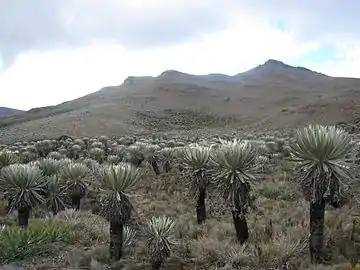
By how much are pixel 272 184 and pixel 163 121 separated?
262ft

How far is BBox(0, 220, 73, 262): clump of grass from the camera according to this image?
33.6ft

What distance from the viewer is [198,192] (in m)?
A: 13.6

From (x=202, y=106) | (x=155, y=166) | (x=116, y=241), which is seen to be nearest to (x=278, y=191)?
(x=116, y=241)

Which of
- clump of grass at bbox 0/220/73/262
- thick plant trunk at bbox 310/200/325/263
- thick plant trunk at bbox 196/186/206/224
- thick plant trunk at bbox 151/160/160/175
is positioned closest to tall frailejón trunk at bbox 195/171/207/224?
thick plant trunk at bbox 196/186/206/224

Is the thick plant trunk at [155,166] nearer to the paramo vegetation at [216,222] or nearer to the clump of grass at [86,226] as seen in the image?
the paramo vegetation at [216,222]

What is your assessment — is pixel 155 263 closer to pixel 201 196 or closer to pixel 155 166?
pixel 201 196

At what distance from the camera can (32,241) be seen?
1084cm

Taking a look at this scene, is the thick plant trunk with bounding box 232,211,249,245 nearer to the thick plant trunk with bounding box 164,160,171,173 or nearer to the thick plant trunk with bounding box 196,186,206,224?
the thick plant trunk with bounding box 196,186,206,224

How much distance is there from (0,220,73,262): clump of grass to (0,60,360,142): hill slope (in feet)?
161

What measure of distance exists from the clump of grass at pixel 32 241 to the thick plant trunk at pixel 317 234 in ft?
18.4

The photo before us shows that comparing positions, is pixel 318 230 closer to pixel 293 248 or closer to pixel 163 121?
pixel 293 248

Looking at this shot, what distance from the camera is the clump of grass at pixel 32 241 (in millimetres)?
10227

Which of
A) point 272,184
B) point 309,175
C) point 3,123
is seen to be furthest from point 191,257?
point 3,123

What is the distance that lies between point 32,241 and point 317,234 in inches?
248
